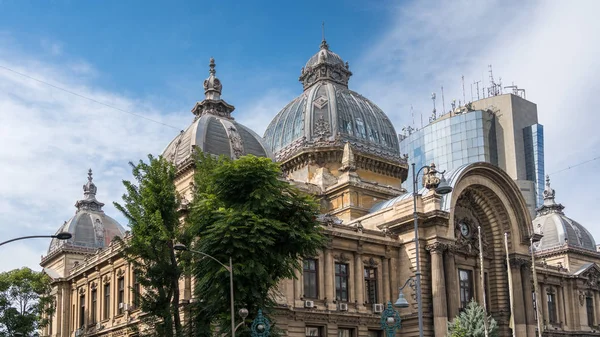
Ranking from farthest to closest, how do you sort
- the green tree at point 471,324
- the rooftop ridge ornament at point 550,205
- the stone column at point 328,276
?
the rooftop ridge ornament at point 550,205, the stone column at point 328,276, the green tree at point 471,324

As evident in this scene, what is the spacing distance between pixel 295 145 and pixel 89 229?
19491 millimetres

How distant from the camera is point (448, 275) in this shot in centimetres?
4903

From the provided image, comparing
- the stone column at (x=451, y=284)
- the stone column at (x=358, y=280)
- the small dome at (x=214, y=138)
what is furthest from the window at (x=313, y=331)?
the small dome at (x=214, y=138)

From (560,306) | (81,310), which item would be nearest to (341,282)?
(81,310)

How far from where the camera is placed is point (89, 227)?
Result: 214ft

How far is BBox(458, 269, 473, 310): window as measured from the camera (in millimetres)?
52000

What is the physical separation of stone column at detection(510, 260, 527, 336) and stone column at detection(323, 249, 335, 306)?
584 inches

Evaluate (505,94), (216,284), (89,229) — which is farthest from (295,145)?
(505,94)

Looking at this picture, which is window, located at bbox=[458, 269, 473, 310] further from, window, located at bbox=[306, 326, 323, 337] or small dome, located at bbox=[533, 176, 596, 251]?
small dome, located at bbox=[533, 176, 596, 251]

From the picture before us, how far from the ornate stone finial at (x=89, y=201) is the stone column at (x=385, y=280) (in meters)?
30.3

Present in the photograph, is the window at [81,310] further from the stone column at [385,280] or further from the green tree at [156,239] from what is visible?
the stone column at [385,280]

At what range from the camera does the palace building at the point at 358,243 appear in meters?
47.3

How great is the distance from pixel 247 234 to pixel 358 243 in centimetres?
1419

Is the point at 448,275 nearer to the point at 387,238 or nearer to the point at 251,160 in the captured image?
the point at 387,238
